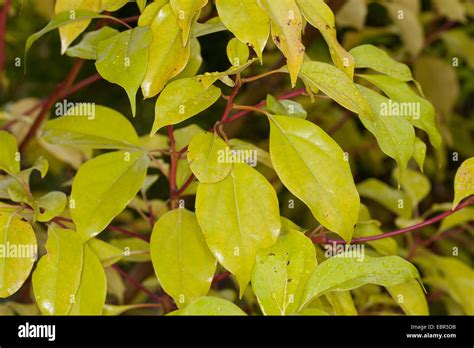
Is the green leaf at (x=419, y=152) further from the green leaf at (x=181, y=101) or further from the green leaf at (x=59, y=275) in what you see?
the green leaf at (x=59, y=275)

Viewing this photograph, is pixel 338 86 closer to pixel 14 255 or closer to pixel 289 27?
pixel 289 27

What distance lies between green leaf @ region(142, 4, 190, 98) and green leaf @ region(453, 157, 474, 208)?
0.26 meters

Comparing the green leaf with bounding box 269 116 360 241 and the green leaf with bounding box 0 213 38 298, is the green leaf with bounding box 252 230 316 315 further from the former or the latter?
the green leaf with bounding box 0 213 38 298

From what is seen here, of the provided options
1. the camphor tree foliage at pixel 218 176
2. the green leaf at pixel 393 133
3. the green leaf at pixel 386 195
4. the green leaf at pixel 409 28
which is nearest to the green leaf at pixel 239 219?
the camphor tree foliage at pixel 218 176

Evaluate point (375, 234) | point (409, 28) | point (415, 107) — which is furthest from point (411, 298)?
point (409, 28)

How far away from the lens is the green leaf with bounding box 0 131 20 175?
650mm

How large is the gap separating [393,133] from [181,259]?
0.68ft

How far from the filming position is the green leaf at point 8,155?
650mm

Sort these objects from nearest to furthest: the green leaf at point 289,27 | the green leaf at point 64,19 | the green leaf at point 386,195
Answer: the green leaf at point 289,27, the green leaf at point 64,19, the green leaf at point 386,195

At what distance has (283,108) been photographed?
620 mm

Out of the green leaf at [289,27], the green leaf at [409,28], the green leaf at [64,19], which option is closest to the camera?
the green leaf at [289,27]

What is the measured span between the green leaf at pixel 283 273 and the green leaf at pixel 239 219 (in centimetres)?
3

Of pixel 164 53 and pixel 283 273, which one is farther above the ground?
pixel 164 53
